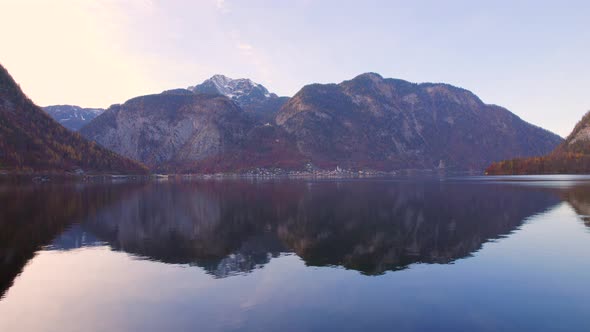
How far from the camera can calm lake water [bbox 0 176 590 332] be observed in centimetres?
2289

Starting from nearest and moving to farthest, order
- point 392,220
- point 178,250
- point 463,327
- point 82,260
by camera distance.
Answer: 1. point 463,327
2. point 82,260
3. point 178,250
4. point 392,220

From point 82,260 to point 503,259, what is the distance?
42936 mm

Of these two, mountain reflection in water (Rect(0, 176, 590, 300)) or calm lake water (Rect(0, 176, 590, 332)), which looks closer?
calm lake water (Rect(0, 176, 590, 332))

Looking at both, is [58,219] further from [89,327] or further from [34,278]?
[89,327]

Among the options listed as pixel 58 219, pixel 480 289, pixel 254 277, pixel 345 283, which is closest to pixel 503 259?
pixel 480 289

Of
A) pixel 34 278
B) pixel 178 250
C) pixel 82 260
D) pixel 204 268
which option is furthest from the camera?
pixel 178 250

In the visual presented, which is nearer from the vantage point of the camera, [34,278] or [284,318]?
[284,318]

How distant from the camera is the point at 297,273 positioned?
33.5 m

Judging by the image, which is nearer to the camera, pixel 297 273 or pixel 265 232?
pixel 297 273

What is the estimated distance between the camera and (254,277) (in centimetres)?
3247

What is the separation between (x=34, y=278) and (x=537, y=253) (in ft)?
159

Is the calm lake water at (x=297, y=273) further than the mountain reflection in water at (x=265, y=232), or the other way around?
the mountain reflection in water at (x=265, y=232)

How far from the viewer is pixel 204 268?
35.7 meters

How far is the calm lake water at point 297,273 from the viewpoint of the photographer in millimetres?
22894
